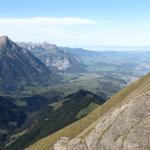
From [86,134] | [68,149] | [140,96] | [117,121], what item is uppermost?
[140,96]

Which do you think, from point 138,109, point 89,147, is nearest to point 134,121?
point 138,109

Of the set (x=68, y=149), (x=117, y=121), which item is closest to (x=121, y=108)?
(x=117, y=121)

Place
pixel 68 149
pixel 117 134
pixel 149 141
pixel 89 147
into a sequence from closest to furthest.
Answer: pixel 149 141, pixel 117 134, pixel 89 147, pixel 68 149

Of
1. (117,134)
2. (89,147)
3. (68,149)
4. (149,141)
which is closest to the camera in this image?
(149,141)

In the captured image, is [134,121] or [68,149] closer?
[134,121]

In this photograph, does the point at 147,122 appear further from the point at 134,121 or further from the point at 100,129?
the point at 100,129

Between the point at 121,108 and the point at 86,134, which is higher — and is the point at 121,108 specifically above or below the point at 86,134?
above

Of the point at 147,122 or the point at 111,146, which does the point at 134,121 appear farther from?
the point at 111,146
